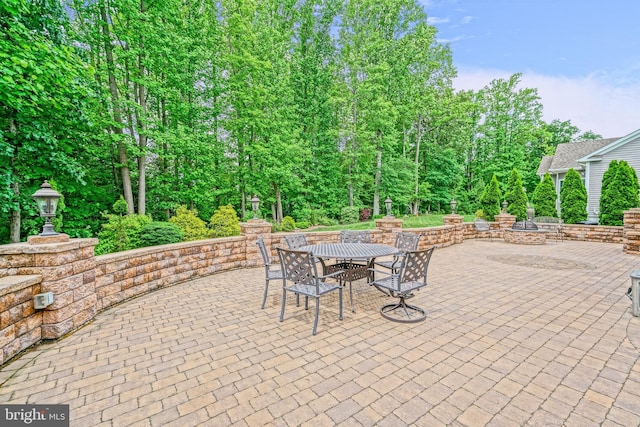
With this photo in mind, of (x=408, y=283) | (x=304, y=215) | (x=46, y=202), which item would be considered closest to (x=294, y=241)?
(x=408, y=283)

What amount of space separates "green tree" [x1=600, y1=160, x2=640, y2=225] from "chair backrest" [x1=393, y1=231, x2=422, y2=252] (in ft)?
33.5

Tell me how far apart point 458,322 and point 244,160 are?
11825mm

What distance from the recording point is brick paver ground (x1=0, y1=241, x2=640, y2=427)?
72.3 inches

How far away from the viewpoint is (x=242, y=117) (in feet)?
41.3

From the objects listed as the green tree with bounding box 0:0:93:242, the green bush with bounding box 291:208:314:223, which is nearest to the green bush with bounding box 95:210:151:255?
the green tree with bounding box 0:0:93:242

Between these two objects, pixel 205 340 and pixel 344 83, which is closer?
pixel 205 340

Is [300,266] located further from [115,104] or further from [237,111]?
[237,111]

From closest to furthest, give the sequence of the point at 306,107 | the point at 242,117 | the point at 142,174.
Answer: the point at 142,174, the point at 242,117, the point at 306,107

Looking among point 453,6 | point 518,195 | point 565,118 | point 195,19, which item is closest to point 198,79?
point 195,19

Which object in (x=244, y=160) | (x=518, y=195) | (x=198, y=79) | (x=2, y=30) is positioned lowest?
(x=518, y=195)

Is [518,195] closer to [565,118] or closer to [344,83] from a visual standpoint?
[344,83]

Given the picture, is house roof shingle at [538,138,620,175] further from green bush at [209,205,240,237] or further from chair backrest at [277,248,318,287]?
chair backrest at [277,248,318,287]

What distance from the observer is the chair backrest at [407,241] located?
4941 millimetres

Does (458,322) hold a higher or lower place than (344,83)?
lower
